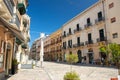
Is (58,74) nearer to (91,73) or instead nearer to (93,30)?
(91,73)

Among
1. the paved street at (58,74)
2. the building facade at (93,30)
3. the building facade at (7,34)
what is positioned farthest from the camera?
the building facade at (93,30)

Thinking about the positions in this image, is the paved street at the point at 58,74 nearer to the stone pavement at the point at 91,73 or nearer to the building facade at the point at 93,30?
the stone pavement at the point at 91,73

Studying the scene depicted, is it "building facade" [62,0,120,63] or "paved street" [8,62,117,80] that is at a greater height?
"building facade" [62,0,120,63]

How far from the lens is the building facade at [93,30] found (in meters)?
25.1

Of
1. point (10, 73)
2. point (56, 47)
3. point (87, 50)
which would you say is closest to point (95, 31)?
point (87, 50)

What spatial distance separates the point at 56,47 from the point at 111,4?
96.4 ft

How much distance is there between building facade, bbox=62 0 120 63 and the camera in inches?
989

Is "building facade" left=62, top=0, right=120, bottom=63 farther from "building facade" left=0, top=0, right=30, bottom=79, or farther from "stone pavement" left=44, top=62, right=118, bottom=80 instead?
"building facade" left=0, top=0, right=30, bottom=79

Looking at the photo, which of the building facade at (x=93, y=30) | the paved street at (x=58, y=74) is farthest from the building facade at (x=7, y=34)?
the building facade at (x=93, y=30)

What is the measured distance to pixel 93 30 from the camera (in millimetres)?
29953

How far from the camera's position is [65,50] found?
139 ft

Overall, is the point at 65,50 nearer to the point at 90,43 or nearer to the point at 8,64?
the point at 90,43

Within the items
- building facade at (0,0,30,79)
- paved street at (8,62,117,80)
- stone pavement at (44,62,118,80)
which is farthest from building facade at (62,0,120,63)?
building facade at (0,0,30,79)

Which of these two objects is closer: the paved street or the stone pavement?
the paved street
